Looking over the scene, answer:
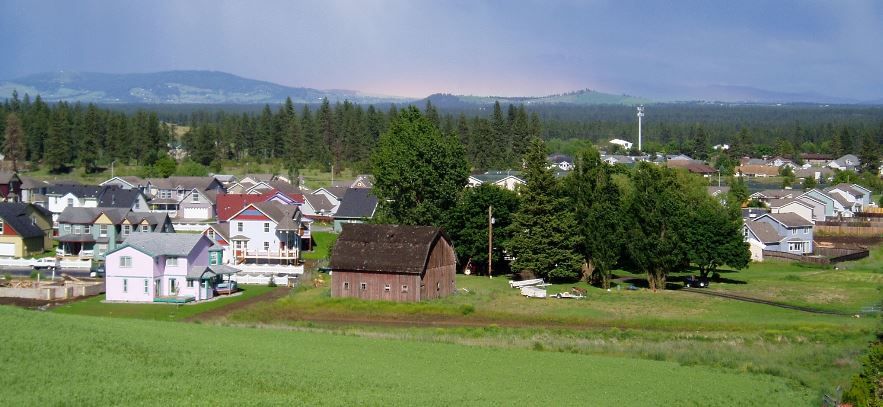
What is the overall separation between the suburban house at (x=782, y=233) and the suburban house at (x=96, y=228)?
43.1m

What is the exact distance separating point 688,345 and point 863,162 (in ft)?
387

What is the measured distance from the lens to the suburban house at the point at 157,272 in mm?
49281

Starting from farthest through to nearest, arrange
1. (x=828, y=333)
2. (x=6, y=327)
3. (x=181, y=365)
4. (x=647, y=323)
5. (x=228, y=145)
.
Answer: (x=228, y=145) < (x=647, y=323) < (x=828, y=333) < (x=6, y=327) < (x=181, y=365)

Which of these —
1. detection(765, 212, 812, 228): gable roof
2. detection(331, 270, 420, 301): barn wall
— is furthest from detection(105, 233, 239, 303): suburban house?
detection(765, 212, 812, 228): gable roof

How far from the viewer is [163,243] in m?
50.5

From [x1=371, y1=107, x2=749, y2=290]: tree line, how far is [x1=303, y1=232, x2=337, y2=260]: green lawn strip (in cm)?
Answer: 761

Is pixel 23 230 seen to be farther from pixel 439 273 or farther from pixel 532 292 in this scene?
pixel 532 292

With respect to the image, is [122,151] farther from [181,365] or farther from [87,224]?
[181,365]

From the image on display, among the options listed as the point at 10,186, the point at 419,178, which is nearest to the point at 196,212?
the point at 10,186

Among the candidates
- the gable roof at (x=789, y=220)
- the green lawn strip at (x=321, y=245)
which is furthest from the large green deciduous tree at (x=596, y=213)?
the gable roof at (x=789, y=220)

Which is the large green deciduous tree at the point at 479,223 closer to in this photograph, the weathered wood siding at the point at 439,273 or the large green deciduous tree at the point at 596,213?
the large green deciduous tree at the point at 596,213

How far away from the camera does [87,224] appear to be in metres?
67.6

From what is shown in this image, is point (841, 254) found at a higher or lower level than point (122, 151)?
lower

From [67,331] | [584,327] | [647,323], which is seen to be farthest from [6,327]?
[647,323]
